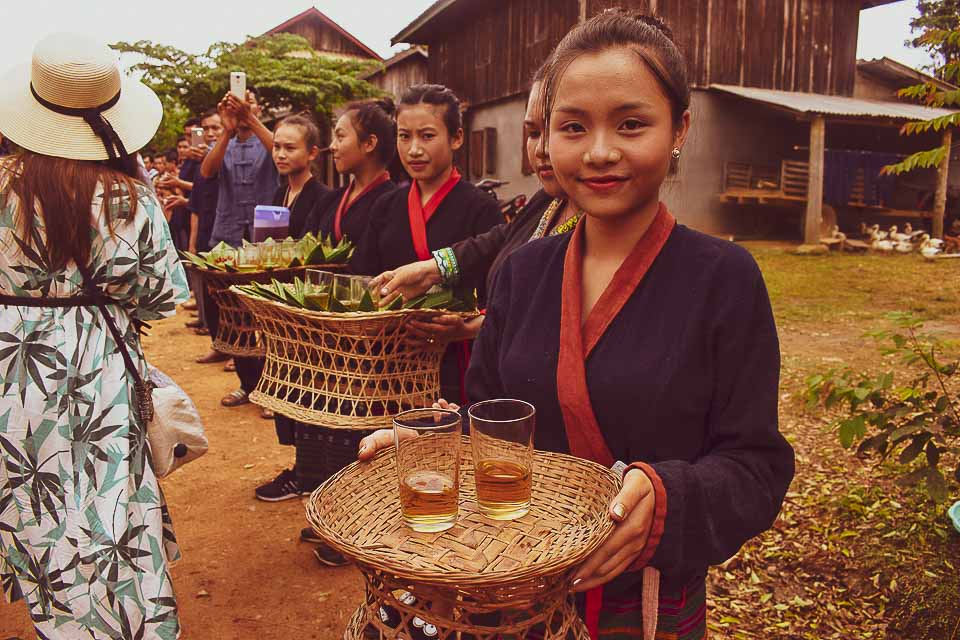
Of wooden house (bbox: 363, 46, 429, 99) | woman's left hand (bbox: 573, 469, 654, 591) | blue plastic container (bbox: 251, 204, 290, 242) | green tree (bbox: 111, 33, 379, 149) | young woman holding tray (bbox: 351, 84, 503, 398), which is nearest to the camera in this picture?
woman's left hand (bbox: 573, 469, 654, 591)

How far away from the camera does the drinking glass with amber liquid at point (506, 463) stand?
129 centimetres

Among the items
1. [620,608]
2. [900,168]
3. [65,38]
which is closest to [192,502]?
[65,38]

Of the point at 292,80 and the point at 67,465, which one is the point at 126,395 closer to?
the point at 67,465

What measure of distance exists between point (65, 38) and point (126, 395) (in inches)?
47.6

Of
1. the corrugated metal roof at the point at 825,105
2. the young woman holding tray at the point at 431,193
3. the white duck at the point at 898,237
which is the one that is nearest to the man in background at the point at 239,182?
the young woman holding tray at the point at 431,193

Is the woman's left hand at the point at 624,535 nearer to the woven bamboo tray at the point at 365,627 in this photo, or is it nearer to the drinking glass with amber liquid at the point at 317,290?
the woven bamboo tray at the point at 365,627

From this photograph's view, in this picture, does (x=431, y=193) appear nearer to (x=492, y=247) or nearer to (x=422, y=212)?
(x=422, y=212)

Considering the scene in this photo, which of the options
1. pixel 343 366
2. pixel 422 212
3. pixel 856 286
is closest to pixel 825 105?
pixel 856 286

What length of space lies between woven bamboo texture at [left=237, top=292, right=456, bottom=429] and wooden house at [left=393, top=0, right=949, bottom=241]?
12.9 metres

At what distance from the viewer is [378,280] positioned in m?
2.67

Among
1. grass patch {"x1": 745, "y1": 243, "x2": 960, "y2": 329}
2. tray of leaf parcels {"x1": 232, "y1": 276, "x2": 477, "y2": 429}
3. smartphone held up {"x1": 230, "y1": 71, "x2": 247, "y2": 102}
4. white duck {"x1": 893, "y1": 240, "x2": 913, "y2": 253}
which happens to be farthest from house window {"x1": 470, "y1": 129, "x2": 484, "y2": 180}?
tray of leaf parcels {"x1": 232, "y1": 276, "x2": 477, "y2": 429}

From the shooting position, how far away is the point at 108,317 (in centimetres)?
248

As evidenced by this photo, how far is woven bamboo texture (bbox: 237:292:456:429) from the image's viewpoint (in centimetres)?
242

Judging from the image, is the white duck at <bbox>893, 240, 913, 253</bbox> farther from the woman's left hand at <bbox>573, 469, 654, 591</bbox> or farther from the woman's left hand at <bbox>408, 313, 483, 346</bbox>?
the woman's left hand at <bbox>573, 469, 654, 591</bbox>
